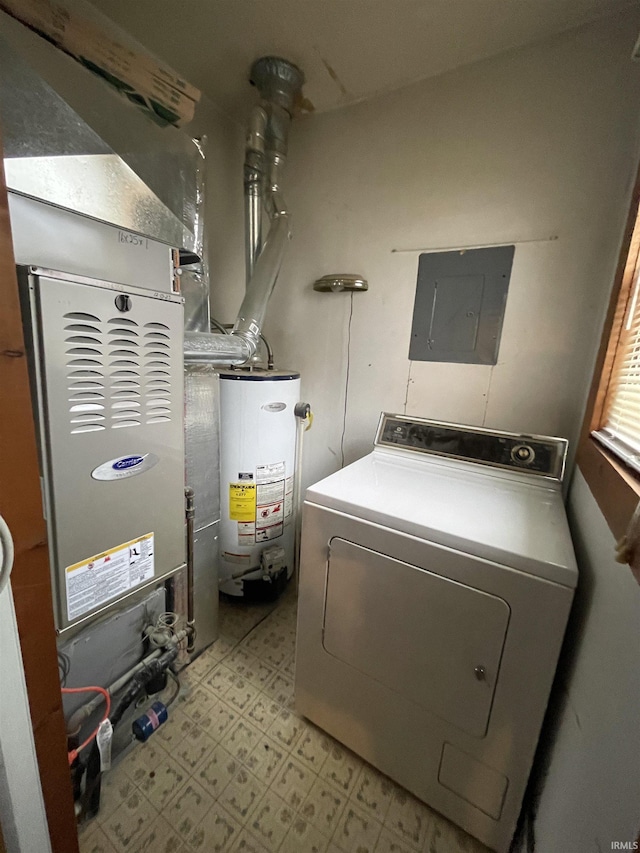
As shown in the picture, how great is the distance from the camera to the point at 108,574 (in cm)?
90

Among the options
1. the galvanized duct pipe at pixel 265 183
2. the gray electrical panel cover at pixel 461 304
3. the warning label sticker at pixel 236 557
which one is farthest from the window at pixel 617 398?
the warning label sticker at pixel 236 557

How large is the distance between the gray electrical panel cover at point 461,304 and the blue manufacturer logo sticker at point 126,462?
131 centimetres

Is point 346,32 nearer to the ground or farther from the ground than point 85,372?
farther from the ground

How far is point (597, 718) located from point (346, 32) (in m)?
2.19

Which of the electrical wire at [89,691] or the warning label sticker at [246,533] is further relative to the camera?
the warning label sticker at [246,533]

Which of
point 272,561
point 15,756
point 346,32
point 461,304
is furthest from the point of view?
point 272,561

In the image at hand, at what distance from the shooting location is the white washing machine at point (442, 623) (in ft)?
2.71

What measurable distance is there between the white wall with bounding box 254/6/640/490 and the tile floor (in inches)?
48.3

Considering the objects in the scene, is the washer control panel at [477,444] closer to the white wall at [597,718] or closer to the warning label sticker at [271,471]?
the white wall at [597,718]

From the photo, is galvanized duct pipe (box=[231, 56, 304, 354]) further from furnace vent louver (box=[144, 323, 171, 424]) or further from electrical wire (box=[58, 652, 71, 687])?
electrical wire (box=[58, 652, 71, 687])

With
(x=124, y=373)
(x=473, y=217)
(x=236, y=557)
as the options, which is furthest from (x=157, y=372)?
(x=473, y=217)

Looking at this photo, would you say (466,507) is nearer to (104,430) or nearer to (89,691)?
(104,430)

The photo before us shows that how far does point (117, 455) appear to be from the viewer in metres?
0.86

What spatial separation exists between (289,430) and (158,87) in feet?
4.29
